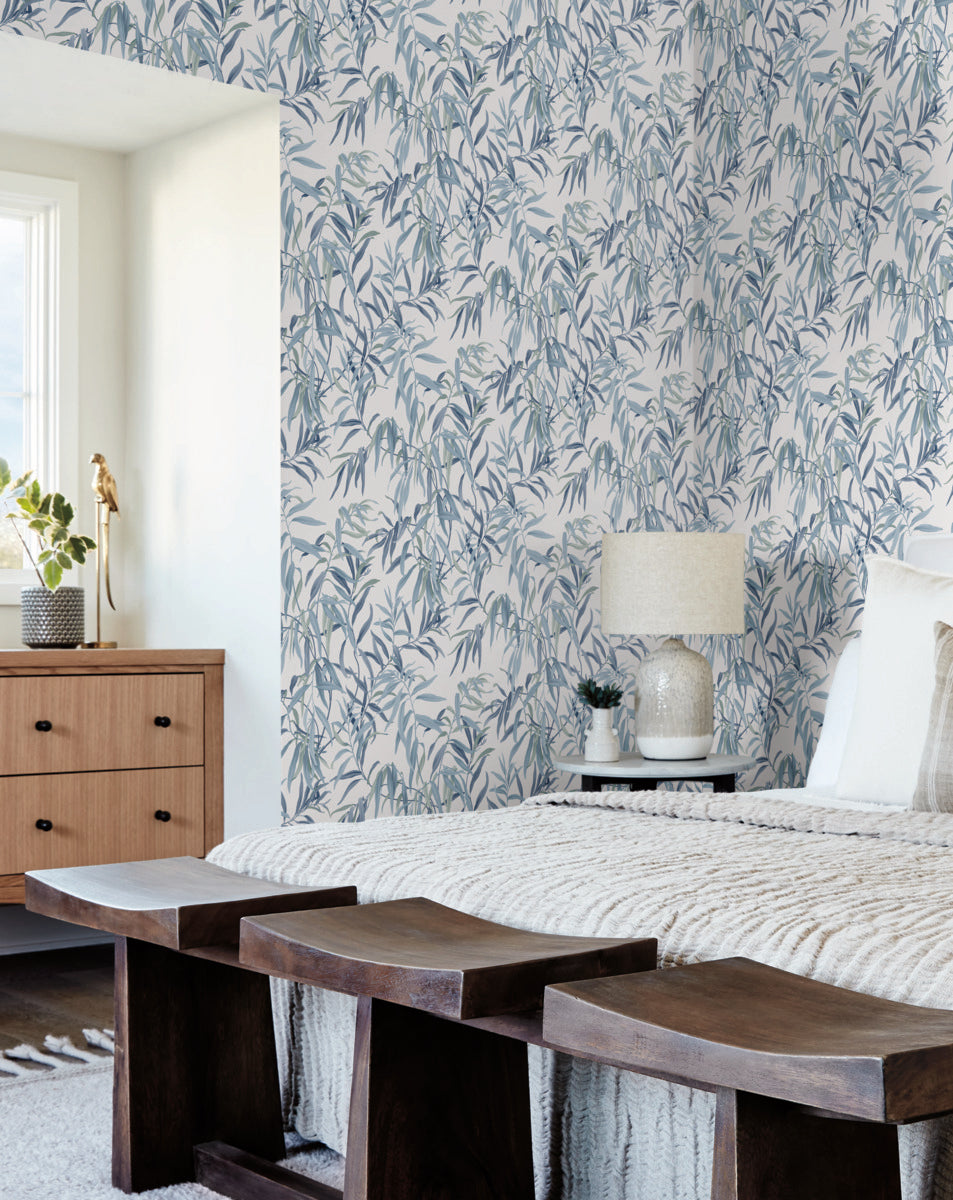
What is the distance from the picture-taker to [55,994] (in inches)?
125

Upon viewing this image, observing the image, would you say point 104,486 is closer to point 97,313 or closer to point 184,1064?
point 97,313

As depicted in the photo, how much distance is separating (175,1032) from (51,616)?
1.74 metres

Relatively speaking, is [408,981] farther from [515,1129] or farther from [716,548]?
[716,548]

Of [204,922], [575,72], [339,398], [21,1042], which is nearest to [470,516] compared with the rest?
[339,398]

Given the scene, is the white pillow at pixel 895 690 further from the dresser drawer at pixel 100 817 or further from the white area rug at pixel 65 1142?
the dresser drawer at pixel 100 817

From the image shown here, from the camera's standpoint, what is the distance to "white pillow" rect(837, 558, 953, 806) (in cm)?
264

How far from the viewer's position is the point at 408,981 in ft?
4.61

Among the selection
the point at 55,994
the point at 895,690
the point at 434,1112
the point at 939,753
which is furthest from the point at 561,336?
the point at 434,1112

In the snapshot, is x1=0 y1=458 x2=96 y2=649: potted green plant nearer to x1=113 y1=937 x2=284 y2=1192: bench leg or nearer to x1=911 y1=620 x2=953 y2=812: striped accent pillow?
x1=113 y1=937 x2=284 y2=1192: bench leg

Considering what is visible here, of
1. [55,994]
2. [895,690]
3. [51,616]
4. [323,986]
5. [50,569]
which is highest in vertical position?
[50,569]

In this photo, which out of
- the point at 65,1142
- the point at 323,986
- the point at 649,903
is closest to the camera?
the point at 323,986

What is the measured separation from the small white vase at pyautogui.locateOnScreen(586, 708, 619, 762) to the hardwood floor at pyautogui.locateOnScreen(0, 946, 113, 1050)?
4.29ft

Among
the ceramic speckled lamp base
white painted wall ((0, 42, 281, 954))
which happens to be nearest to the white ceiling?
white painted wall ((0, 42, 281, 954))

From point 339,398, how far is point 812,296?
135cm
